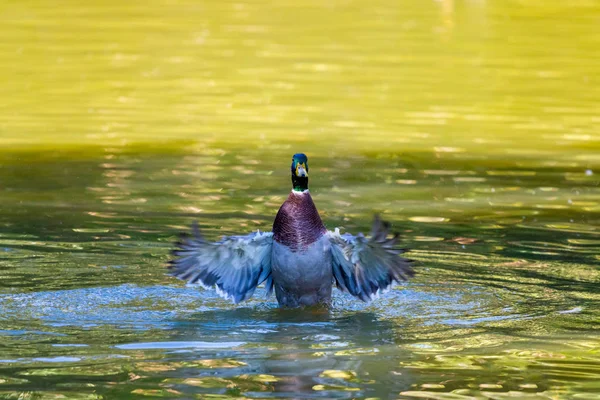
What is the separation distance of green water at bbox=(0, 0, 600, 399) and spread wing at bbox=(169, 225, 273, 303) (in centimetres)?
21

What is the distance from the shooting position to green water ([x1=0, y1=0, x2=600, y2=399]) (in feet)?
25.9

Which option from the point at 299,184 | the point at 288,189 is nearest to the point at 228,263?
the point at 299,184

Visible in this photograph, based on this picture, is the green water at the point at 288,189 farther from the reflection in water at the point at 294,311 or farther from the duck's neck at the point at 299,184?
the duck's neck at the point at 299,184

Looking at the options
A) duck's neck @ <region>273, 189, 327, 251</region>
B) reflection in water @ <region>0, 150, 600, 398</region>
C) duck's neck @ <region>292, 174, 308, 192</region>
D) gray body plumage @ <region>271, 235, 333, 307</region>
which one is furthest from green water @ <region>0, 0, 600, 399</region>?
duck's neck @ <region>292, 174, 308, 192</region>

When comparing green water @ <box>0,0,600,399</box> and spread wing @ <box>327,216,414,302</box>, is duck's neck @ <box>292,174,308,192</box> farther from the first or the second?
green water @ <box>0,0,600,399</box>

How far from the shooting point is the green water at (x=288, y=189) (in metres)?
7.89

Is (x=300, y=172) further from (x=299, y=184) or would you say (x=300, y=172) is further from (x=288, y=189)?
(x=288, y=189)

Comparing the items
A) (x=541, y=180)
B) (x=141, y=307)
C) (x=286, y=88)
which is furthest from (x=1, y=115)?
(x=141, y=307)

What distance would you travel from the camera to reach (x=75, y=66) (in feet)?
80.6

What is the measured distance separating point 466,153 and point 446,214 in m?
4.03

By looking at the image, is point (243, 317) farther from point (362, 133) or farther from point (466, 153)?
point (362, 133)

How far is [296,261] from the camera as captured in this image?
9.40m

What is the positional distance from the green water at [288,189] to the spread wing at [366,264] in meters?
0.23

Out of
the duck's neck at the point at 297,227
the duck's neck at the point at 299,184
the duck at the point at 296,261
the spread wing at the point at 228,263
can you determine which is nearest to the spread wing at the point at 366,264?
Answer: the duck at the point at 296,261
